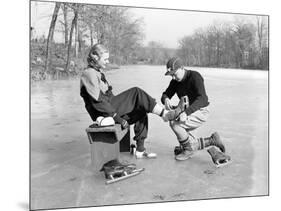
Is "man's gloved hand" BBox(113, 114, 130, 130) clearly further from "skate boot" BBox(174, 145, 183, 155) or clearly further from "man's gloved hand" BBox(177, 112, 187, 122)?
"skate boot" BBox(174, 145, 183, 155)

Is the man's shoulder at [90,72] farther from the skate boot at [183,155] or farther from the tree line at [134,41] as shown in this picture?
the skate boot at [183,155]

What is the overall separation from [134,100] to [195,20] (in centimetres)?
71

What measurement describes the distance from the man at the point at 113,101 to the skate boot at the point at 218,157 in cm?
35

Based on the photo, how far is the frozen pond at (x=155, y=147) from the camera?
2.35m

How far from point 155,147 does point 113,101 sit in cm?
45

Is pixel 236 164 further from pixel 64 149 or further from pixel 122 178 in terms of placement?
pixel 64 149

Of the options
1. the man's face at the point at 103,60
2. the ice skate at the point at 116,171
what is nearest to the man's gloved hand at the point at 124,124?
the ice skate at the point at 116,171

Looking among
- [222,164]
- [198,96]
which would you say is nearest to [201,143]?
[222,164]

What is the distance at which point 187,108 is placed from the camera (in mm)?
2467

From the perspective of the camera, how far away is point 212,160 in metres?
2.61

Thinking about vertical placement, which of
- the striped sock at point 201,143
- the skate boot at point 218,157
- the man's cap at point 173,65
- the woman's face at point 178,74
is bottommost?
the skate boot at point 218,157

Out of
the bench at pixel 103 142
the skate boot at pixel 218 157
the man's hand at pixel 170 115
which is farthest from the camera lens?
the skate boot at pixel 218 157

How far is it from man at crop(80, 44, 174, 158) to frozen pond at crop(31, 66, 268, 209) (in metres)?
0.12
